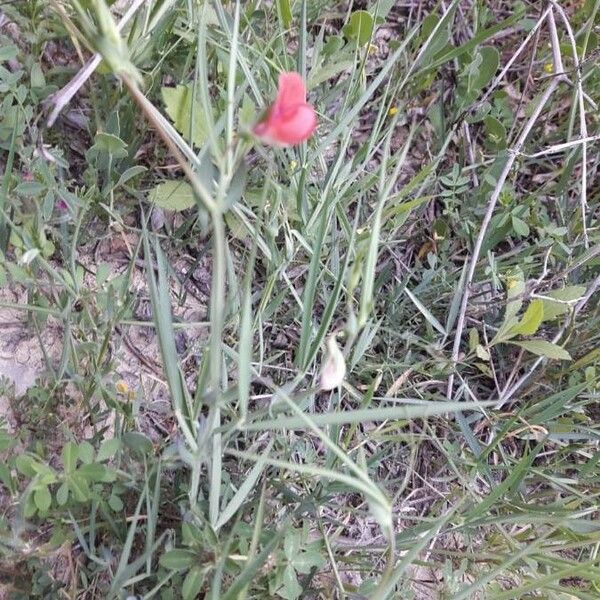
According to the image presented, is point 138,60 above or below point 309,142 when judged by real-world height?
above

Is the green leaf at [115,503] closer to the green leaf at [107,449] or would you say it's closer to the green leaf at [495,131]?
the green leaf at [107,449]

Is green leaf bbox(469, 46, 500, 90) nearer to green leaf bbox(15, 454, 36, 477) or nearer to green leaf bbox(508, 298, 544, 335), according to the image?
green leaf bbox(508, 298, 544, 335)

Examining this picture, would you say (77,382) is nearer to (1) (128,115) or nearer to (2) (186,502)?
(2) (186,502)

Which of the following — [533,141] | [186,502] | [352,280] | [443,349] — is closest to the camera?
[352,280]

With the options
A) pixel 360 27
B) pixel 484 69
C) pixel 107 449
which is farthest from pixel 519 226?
pixel 107 449

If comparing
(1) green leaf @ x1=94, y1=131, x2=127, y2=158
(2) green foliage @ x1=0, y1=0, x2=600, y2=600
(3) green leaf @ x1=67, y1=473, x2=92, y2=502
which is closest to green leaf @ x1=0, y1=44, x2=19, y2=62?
(2) green foliage @ x1=0, y1=0, x2=600, y2=600

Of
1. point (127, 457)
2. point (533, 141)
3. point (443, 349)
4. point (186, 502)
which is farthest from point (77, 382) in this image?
point (533, 141)

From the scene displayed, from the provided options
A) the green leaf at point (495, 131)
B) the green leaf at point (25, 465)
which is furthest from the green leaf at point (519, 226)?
the green leaf at point (25, 465)

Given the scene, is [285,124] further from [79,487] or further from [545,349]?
[545,349]
